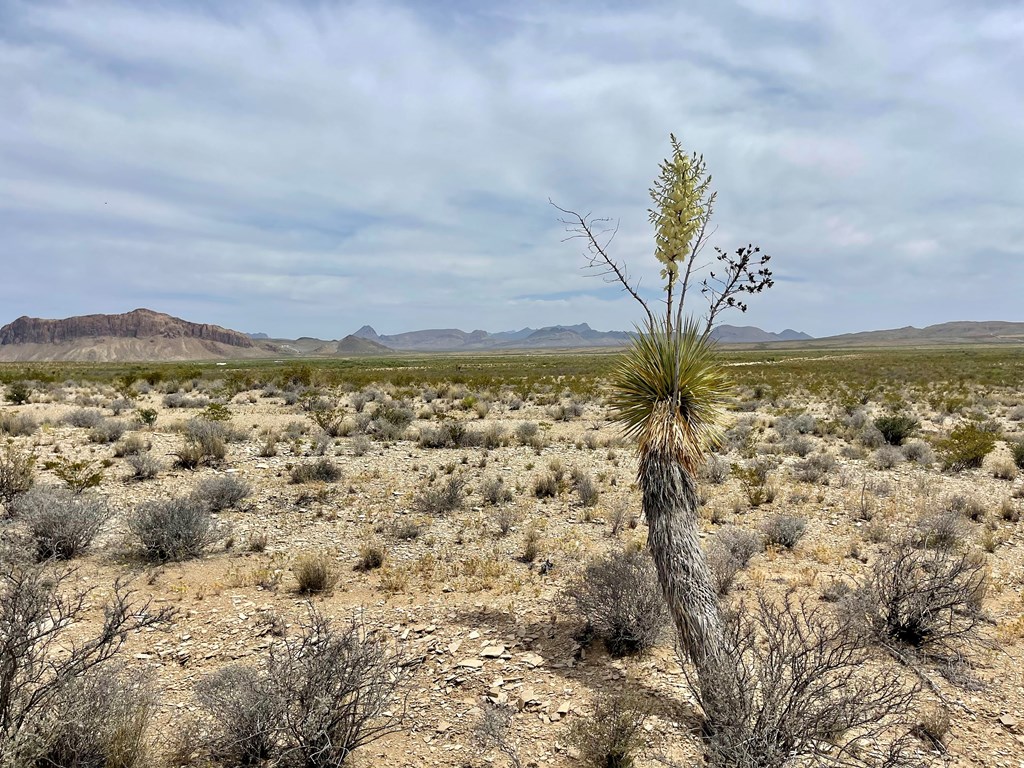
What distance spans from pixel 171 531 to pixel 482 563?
441 centimetres

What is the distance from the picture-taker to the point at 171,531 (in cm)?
748

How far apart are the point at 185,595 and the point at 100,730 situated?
3168 millimetres

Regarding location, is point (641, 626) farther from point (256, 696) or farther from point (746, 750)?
point (256, 696)

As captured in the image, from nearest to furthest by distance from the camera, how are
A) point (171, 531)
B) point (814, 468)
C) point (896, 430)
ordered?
point (171, 531)
point (814, 468)
point (896, 430)

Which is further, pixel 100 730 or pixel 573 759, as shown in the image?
pixel 573 759

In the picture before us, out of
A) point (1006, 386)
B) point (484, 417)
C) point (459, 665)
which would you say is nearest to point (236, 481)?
point (459, 665)

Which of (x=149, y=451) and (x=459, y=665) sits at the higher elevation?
(x=149, y=451)

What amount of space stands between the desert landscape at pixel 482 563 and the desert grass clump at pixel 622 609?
2 centimetres

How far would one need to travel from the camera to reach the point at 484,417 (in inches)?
855

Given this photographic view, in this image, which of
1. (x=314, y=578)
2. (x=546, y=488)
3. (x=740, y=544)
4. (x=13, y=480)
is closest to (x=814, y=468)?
(x=740, y=544)

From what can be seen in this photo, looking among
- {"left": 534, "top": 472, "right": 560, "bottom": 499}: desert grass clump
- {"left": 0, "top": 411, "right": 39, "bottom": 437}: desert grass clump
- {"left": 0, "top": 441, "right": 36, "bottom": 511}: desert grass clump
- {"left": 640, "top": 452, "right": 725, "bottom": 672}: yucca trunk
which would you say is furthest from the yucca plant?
{"left": 0, "top": 411, "right": 39, "bottom": 437}: desert grass clump

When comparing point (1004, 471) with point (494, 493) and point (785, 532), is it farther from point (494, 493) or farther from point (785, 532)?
point (494, 493)

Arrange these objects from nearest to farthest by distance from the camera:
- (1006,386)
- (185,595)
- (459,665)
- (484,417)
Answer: (459,665) → (185,595) → (484,417) → (1006,386)

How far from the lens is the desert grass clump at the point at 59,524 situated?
7.12 m
